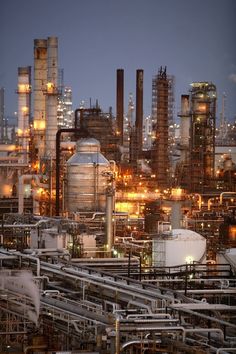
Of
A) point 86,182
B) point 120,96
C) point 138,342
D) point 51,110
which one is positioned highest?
point 120,96

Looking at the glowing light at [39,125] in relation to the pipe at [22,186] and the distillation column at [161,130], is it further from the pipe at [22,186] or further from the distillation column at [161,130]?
the distillation column at [161,130]

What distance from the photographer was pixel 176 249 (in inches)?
690

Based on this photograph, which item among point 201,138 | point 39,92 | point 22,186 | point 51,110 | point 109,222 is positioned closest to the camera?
point 109,222

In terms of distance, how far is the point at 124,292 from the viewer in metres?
11.8

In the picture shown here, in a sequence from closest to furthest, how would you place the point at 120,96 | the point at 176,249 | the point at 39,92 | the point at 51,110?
the point at 176,249 < the point at 51,110 < the point at 39,92 < the point at 120,96

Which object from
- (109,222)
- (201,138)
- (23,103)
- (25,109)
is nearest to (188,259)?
(109,222)

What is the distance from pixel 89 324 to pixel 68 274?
2.53 metres

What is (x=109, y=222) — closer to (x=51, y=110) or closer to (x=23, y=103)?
(x=51, y=110)

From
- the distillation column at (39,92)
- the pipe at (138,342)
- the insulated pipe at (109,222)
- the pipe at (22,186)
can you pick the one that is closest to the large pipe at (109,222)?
the insulated pipe at (109,222)

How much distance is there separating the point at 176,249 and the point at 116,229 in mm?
5342

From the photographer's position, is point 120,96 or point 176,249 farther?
point 120,96

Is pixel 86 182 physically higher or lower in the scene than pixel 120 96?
lower

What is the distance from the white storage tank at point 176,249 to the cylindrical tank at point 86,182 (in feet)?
16.8

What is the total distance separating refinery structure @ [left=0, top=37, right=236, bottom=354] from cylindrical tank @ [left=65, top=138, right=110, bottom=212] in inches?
1.2
